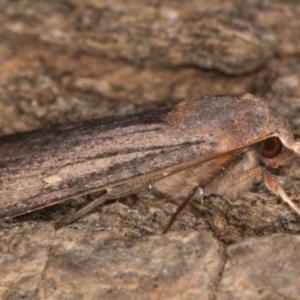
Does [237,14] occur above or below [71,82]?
above

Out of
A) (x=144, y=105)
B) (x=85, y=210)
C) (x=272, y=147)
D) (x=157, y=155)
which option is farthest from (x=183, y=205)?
(x=144, y=105)

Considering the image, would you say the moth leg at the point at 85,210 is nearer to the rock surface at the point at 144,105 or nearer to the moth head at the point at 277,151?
the rock surface at the point at 144,105

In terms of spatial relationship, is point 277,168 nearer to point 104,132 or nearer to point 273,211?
point 273,211

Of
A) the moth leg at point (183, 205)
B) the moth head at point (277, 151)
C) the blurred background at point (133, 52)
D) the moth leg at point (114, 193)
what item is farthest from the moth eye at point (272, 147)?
the blurred background at point (133, 52)

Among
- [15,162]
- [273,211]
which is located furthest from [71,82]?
[273,211]

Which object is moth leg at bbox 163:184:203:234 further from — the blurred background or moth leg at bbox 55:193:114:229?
the blurred background

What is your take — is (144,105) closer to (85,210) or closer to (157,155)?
(157,155)

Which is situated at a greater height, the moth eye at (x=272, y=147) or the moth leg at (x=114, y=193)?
the moth eye at (x=272, y=147)

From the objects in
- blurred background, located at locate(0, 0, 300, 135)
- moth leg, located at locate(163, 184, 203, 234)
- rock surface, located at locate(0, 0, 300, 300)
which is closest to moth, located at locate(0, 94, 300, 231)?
moth leg, located at locate(163, 184, 203, 234)
